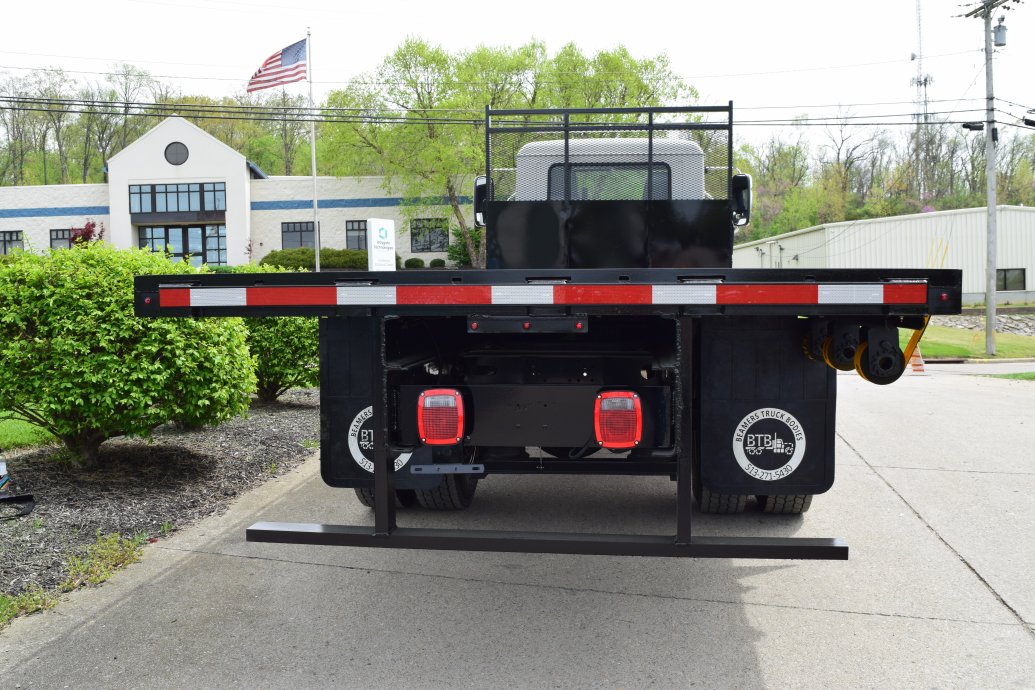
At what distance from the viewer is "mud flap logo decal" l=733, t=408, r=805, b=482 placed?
3.98 m

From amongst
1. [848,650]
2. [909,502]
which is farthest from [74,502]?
[909,502]

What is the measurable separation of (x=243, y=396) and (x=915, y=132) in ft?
248

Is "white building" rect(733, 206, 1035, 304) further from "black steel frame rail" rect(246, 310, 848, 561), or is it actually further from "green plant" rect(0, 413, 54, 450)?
"black steel frame rail" rect(246, 310, 848, 561)

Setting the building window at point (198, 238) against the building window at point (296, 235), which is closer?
the building window at point (296, 235)

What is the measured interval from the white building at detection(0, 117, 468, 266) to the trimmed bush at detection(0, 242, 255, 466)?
39444 mm

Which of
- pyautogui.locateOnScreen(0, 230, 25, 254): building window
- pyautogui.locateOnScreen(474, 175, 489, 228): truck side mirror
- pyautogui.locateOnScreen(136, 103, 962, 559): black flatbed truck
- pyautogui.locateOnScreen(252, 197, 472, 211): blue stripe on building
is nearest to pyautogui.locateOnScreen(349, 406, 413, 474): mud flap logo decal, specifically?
pyautogui.locateOnScreen(136, 103, 962, 559): black flatbed truck

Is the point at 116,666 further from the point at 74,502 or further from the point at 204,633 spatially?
the point at 74,502

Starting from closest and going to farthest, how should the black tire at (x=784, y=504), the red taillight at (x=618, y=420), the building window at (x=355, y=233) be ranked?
the red taillight at (x=618, y=420) → the black tire at (x=784, y=504) → the building window at (x=355, y=233)

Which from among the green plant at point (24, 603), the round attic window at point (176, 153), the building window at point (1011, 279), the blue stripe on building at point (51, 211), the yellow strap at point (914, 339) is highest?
the round attic window at point (176, 153)

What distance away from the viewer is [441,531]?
3.44m

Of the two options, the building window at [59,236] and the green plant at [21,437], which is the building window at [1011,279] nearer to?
the green plant at [21,437]

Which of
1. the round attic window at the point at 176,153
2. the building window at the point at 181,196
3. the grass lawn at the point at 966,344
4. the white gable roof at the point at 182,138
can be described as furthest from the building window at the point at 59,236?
the grass lawn at the point at 966,344

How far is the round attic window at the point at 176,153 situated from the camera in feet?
149

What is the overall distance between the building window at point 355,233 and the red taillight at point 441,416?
43821 millimetres
